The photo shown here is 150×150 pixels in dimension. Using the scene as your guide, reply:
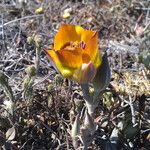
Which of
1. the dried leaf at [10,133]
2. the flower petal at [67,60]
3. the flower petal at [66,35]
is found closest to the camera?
the flower petal at [67,60]

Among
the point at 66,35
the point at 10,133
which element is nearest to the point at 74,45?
the point at 66,35

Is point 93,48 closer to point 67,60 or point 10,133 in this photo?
point 67,60

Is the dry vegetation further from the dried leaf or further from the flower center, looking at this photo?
the flower center

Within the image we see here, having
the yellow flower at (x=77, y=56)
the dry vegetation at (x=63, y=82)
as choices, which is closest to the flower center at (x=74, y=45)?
the yellow flower at (x=77, y=56)

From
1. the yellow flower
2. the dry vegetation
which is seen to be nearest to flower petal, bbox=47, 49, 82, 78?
the yellow flower

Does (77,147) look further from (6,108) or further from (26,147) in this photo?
(6,108)

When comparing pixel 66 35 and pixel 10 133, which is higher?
pixel 66 35

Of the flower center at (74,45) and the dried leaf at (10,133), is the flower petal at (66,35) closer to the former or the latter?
the flower center at (74,45)
